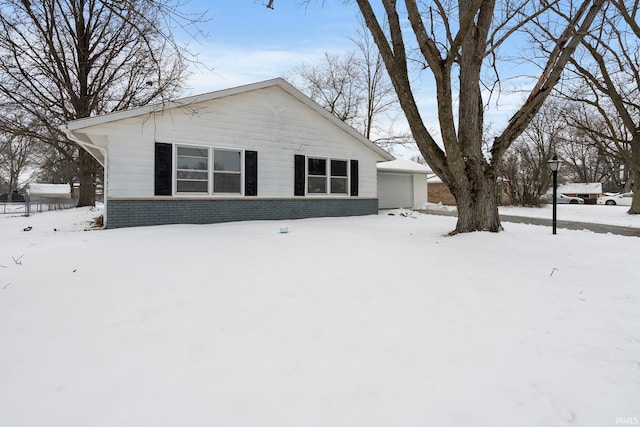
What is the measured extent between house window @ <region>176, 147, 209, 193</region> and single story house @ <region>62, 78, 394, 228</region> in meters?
0.03

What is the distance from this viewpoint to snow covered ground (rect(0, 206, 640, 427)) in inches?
69.2

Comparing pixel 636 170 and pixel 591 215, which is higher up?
pixel 636 170

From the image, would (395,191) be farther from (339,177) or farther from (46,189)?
(46,189)

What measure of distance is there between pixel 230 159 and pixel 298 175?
7.47 ft

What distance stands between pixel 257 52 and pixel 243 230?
549cm

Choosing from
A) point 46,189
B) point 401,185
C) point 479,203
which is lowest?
point 479,203

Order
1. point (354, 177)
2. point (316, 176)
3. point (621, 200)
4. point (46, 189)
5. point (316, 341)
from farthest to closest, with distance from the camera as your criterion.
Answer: point (46, 189) < point (621, 200) < point (354, 177) < point (316, 176) < point (316, 341)

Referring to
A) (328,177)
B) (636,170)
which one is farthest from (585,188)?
(328,177)

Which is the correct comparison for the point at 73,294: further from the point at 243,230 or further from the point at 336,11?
the point at 336,11

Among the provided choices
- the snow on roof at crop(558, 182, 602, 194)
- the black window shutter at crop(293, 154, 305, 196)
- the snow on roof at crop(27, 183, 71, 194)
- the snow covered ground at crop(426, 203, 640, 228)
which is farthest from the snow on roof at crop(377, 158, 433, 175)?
the snow on roof at crop(27, 183, 71, 194)

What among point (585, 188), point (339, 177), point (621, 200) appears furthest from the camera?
point (585, 188)

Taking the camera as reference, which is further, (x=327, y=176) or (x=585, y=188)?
(x=585, y=188)

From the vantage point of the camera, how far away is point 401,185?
722 inches

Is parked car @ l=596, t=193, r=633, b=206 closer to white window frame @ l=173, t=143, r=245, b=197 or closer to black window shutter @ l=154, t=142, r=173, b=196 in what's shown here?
white window frame @ l=173, t=143, r=245, b=197
